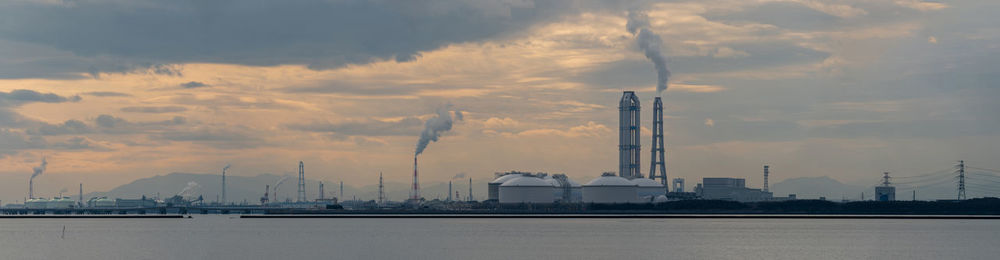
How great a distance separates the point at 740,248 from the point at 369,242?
3816 centimetres

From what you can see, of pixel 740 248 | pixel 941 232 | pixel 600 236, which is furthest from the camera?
pixel 941 232

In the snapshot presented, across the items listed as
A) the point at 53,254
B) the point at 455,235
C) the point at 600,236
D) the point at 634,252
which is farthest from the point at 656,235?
the point at 53,254

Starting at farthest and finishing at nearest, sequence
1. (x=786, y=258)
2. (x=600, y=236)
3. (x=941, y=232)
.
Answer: (x=941, y=232) < (x=600, y=236) < (x=786, y=258)

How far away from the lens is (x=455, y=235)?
134 m

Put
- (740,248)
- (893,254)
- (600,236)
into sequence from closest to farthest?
(893,254) → (740,248) → (600,236)

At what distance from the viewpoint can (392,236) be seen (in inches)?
5128

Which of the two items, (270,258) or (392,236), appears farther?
(392,236)

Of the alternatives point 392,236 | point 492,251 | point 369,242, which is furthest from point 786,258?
point 392,236

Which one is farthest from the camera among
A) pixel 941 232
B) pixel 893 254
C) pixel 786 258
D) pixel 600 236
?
pixel 941 232

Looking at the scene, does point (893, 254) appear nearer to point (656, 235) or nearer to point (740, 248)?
point (740, 248)

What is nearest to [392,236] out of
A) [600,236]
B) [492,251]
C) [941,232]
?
[600,236]

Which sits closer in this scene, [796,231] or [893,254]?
[893,254]

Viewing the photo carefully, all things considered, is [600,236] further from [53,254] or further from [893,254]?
[53,254]

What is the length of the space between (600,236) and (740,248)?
2435 centimetres
